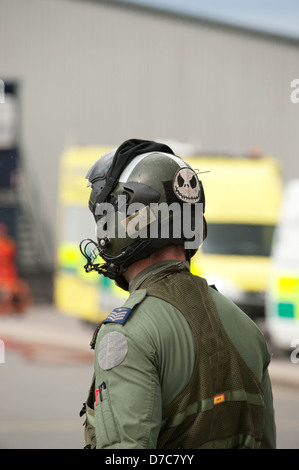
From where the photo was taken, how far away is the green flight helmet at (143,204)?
78.2 inches

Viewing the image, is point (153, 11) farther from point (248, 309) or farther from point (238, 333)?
point (238, 333)

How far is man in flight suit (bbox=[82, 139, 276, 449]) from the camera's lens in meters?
1.77

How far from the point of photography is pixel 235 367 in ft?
6.30

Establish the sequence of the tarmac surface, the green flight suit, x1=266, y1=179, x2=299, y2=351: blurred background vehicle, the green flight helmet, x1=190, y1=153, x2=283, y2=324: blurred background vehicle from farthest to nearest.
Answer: x1=190, y1=153, x2=283, y2=324: blurred background vehicle < x1=266, y1=179, x2=299, y2=351: blurred background vehicle < the tarmac surface < the green flight helmet < the green flight suit

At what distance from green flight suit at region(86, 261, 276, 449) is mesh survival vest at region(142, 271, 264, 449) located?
24 mm

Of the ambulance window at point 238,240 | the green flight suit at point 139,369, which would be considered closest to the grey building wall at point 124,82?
the ambulance window at point 238,240

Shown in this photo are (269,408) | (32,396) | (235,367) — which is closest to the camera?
(235,367)

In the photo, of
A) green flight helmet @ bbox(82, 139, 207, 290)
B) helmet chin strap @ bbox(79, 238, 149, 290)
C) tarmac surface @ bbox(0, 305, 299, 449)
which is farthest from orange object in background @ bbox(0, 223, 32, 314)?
green flight helmet @ bbox(82, 139, 207, 290)

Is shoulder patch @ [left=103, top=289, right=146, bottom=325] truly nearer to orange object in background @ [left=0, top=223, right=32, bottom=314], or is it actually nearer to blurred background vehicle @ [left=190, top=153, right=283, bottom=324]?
blurred background vehicle @ [left=190, top=153, right=283, bottom=324]

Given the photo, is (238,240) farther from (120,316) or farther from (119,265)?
(120,316)

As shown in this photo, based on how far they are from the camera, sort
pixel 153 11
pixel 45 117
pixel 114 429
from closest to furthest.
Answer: pixel 114 429 → pixel 153 11 → pixel 45 117
